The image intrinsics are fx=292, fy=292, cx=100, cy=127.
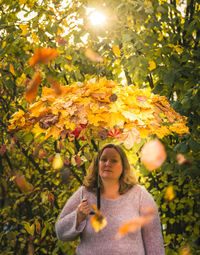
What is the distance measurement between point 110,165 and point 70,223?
1.64ft

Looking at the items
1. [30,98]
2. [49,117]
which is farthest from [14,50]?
[49,117]

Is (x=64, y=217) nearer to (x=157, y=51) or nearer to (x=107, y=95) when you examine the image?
(x=107, y=95)

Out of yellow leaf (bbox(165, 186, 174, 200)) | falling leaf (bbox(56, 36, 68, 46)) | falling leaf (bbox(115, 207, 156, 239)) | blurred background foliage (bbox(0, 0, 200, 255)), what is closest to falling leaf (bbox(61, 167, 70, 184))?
blurred background foliage (bbox(0, 0, 200, 255))

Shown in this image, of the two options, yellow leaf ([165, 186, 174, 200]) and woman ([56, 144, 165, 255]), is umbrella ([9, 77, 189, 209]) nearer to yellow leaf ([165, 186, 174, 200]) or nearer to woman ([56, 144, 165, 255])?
woman ([56, 144, 165, 255])

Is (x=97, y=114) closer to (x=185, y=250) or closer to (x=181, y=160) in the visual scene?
(x=181, y=160)

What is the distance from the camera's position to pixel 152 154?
2.35 meters

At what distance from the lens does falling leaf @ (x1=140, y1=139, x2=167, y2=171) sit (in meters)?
2.25

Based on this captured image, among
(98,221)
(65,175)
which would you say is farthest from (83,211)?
(65,175)

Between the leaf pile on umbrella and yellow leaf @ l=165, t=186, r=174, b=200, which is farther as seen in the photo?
yellow leaf @ l=165, t=186, r=174, b=200

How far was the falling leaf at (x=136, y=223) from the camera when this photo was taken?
1946mm

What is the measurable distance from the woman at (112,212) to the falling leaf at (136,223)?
0.02 meters

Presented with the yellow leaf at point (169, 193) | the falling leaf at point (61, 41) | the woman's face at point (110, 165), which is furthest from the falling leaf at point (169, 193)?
the falling leaf at point (61, 41)

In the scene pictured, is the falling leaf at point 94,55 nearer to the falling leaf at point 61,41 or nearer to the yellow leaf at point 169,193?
the falling leaf at point 61,41

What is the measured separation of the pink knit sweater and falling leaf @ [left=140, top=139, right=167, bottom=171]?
25 cm
